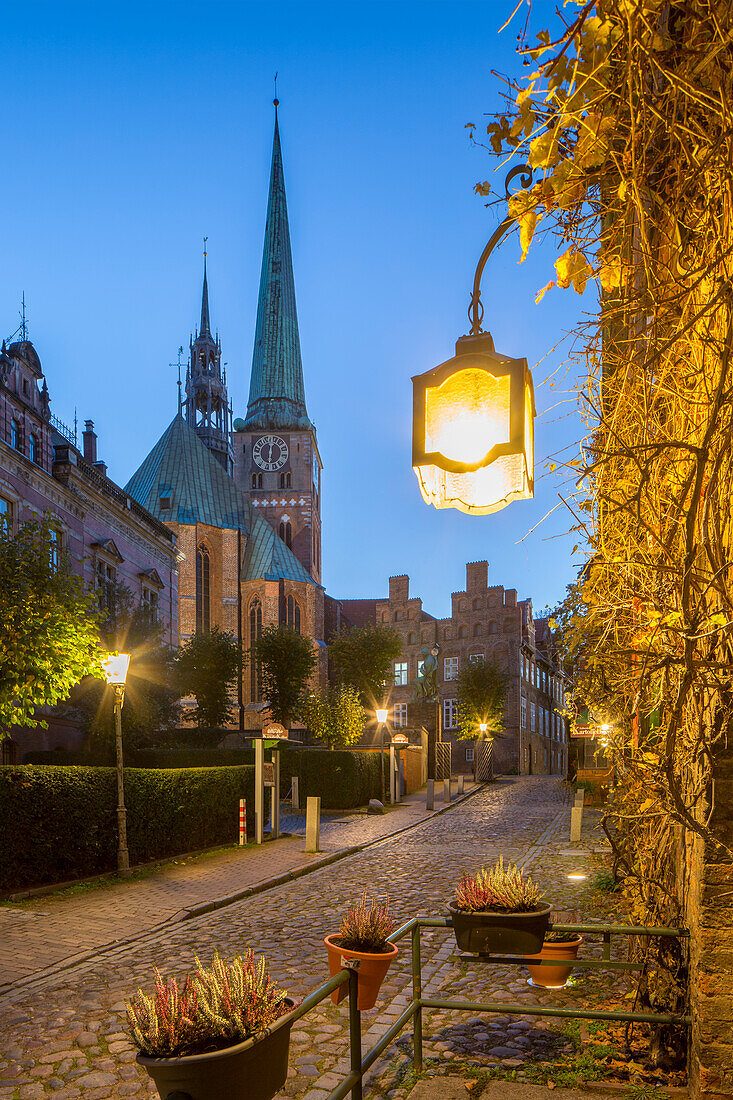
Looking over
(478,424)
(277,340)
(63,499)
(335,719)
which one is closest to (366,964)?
(478,424)

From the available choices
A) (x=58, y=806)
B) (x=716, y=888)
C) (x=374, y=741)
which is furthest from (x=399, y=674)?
(x=716, y=888)

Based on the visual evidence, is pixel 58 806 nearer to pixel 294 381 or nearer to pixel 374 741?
pixel 374 741

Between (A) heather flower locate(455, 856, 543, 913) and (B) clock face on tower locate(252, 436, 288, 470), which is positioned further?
(B) clock face on tower locate(252, 436, 288, 470)

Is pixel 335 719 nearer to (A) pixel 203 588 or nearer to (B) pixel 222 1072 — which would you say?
(A) pixel 203 588

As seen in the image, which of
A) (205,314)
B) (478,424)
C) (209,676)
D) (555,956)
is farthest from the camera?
(205,314)

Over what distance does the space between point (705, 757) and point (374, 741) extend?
132ft

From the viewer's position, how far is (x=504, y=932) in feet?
14.3

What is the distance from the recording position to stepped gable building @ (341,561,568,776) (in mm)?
49788

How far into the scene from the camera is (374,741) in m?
42.8

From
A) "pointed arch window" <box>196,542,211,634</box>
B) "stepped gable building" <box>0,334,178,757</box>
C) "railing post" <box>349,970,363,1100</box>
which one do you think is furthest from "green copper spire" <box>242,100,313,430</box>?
"railing post" <box>349,970,363,1100</box>

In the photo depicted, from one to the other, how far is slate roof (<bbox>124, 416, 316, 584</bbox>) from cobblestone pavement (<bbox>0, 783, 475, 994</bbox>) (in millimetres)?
43778

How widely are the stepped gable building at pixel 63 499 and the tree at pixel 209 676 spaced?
2031 mm

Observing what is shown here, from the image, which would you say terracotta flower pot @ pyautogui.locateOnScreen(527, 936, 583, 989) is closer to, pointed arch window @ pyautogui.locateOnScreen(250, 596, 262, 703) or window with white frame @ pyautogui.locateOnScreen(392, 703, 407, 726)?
window with white frame @ pyautogui.locateOnScreen(392, 703, 407, 726)

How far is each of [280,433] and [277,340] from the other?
9685 mm
